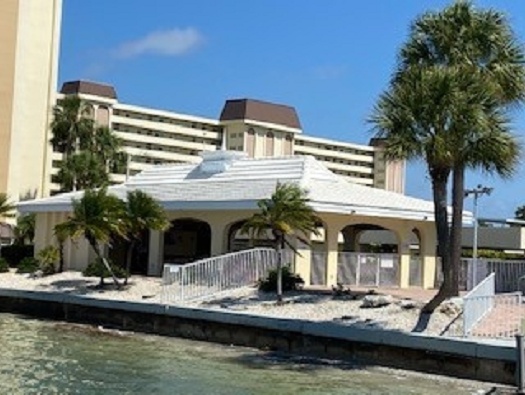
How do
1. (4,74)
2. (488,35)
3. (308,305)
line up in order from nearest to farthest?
(488,35)
(308,305)
(4,74)

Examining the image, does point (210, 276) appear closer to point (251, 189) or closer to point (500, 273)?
point (251, 189)

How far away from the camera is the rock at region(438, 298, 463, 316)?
22.9m

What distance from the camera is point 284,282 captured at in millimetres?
28719

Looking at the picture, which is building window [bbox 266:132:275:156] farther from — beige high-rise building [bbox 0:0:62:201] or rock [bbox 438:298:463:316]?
rock [bbox 438:298:463:316]

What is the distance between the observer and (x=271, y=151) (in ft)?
414

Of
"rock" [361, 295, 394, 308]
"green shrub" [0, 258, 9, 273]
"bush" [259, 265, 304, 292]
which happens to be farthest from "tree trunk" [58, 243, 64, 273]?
"rock" [361, 295, 394, 308]

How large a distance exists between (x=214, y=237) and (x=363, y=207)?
6147mm

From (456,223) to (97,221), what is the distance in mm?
13673

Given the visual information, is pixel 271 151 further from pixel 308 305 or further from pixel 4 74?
pixel 308 305

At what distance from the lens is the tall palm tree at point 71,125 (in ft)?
216

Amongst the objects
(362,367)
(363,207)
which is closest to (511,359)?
(362,367)

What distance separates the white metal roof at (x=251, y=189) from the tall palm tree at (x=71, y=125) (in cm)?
2398

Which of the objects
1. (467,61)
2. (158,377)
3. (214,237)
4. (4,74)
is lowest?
(158,377)

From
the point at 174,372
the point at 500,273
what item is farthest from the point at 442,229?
the point at 500,273
